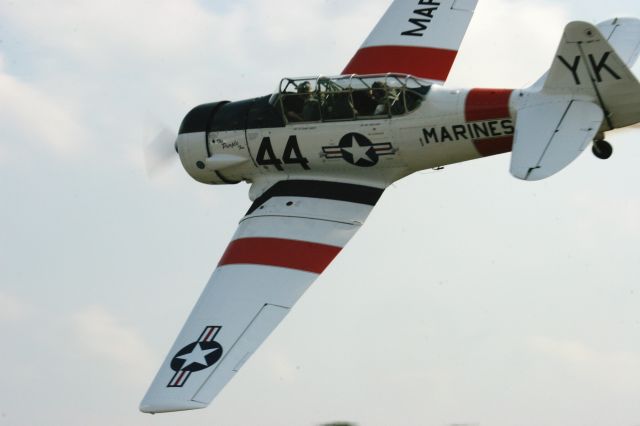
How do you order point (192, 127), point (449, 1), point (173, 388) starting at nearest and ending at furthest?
point (173, 388), point (192, 127), point (449, 1)

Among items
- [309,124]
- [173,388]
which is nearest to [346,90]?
[309,124]

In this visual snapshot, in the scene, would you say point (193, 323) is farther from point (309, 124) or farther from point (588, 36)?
point (588, 36)

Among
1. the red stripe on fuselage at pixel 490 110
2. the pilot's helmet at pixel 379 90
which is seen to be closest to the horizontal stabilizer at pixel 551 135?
the red stripe on fuselage at pixel 490 110

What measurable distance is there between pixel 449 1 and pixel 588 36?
4.88 metres

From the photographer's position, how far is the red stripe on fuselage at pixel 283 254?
16.7 meters

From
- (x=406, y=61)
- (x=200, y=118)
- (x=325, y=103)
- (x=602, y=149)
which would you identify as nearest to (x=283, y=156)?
(x=325, y=103)

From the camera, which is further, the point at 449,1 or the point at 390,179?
the point at 449,1

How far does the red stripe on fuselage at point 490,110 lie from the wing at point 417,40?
2373 millimetres

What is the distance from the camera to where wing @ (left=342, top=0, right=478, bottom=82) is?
64.3ft

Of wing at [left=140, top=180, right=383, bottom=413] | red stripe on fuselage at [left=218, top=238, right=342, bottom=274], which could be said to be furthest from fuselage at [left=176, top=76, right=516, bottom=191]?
red stripe on fuselage at [left=218, top=238, right=342, bottom=274]

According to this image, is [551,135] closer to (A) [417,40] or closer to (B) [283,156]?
(B) [283,156]

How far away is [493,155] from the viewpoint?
1730cm

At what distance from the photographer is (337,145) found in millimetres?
17703

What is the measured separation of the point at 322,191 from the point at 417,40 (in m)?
3.32
